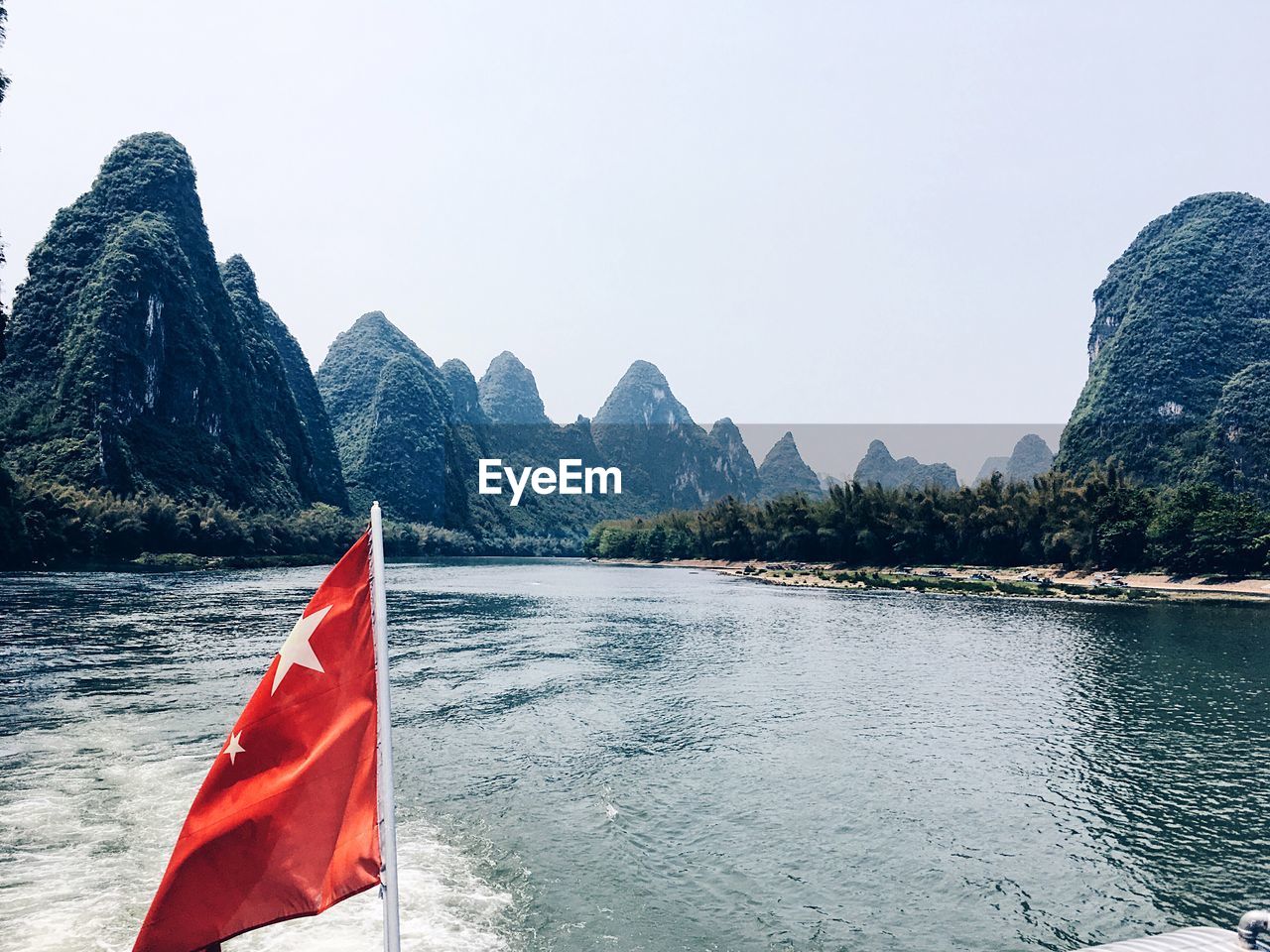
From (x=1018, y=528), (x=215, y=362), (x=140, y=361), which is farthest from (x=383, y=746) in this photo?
(x=215, y=362)

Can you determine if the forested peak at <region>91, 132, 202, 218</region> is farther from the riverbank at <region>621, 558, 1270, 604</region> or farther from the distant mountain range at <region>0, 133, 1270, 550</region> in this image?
the riverbank at <region>621, 558, 1270, 604</region>

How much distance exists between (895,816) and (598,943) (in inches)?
332

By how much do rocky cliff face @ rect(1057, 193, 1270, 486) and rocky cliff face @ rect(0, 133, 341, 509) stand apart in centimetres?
15897

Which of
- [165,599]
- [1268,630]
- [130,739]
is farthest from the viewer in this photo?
[165,599]

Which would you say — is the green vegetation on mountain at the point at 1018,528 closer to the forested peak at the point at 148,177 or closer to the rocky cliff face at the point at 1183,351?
the rocky cliff face at the point at 1183,351

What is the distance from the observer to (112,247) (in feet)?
466

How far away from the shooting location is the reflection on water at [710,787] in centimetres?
1256

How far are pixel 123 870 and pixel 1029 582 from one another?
85512mm

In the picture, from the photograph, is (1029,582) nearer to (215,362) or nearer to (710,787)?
(710,787)

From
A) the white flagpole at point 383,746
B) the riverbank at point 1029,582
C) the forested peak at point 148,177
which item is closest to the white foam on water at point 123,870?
the white flagpole at point 383,746

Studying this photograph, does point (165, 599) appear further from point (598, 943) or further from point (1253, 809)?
point (1253, 809)

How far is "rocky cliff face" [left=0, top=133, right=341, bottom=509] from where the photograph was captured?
11988 centimetres

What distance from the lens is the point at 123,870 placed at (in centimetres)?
1348

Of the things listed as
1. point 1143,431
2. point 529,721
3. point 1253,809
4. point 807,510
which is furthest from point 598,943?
point 1143,431
